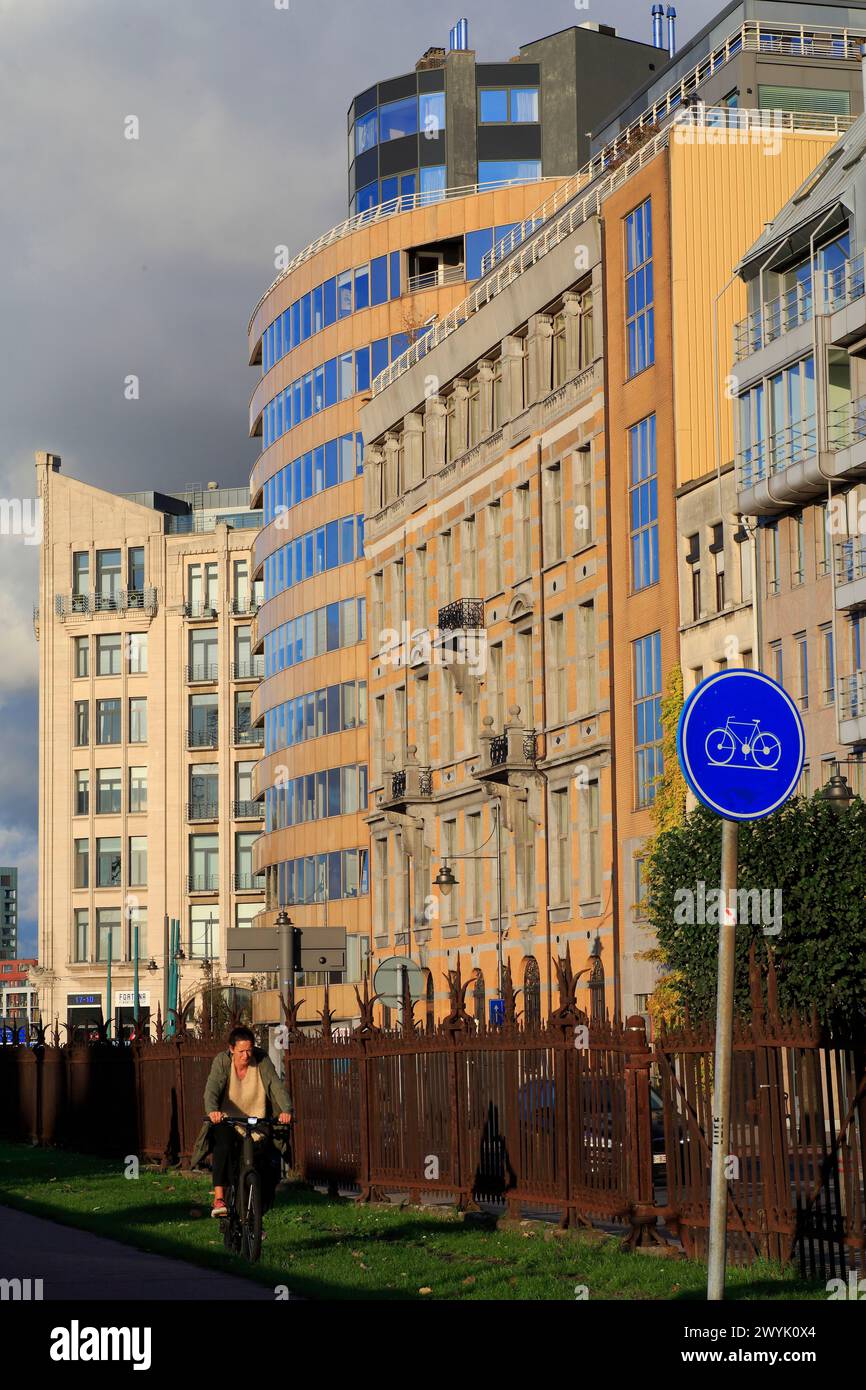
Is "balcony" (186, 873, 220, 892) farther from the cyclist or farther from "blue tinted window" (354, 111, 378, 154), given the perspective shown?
the cyclist

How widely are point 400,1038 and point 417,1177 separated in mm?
1490

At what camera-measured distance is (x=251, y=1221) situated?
17078 millimetres

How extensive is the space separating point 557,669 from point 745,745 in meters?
46.5

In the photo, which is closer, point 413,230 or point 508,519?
point 508,519

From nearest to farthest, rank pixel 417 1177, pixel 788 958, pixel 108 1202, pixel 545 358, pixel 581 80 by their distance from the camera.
Answer: pixel 417 1177 < pixel 108 1202 < pixel 788 958 < pixel 545 358 < pixel 581 80

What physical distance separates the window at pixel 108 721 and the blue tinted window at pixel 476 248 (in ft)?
166

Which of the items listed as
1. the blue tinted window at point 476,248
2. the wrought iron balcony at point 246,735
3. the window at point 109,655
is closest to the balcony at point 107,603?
the window at point 109,655

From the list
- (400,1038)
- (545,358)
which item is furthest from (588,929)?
Result: (400,1038)

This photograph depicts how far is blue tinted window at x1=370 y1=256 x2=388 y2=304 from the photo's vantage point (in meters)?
71.4

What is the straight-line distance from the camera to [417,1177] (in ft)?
72.5

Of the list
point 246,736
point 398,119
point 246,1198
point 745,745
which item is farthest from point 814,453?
point 246,736

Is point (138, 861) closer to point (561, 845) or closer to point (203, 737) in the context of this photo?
point (203, 737)

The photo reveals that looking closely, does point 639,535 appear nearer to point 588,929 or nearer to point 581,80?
point 588,929

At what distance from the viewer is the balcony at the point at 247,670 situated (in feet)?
373
